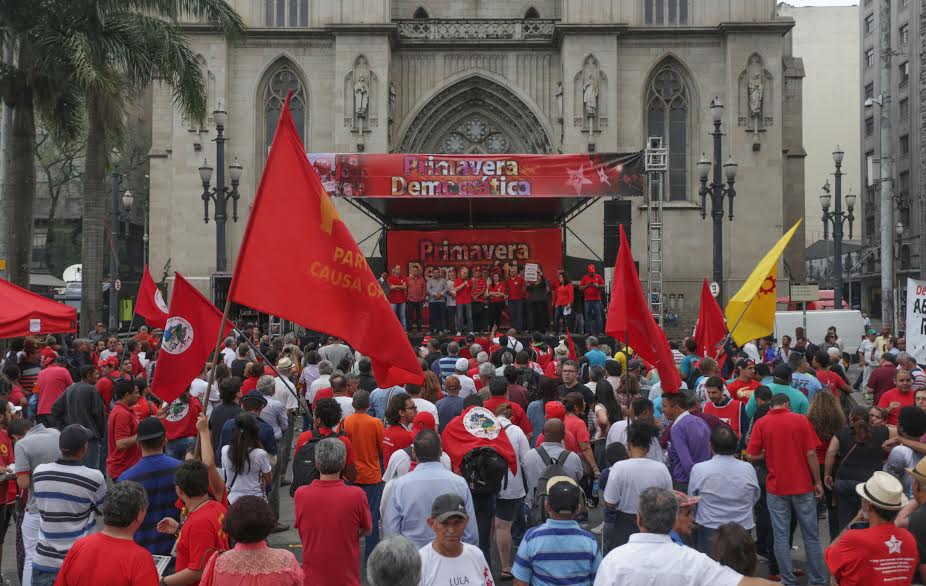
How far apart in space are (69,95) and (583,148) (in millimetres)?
17636

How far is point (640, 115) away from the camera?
109 ft

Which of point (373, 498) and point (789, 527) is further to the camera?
point (373, 498)

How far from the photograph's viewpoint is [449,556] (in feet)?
15.8

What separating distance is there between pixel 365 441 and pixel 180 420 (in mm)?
2346

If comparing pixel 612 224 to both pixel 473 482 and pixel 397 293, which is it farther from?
pixel 473 482

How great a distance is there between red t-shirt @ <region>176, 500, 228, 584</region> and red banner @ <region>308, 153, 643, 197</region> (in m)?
16.4

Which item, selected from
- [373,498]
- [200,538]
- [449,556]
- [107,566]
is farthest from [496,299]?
[107,566]

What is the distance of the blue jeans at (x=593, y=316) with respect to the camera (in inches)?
890

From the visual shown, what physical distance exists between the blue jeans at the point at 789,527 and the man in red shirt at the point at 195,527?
4934 millimetres

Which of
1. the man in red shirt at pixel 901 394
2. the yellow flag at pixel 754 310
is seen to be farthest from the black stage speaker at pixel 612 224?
the man in red shirt at pixel 901 394

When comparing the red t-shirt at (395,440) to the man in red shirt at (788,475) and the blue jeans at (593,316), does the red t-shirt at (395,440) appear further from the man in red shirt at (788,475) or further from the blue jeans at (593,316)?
the blue jeans at (593,316)

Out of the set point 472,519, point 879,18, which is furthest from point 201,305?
point 879,18

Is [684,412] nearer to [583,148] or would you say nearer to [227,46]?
[583,148]

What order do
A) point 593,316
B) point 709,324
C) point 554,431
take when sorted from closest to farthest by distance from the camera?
point 554,431 < point 709,324 < point 593,316
